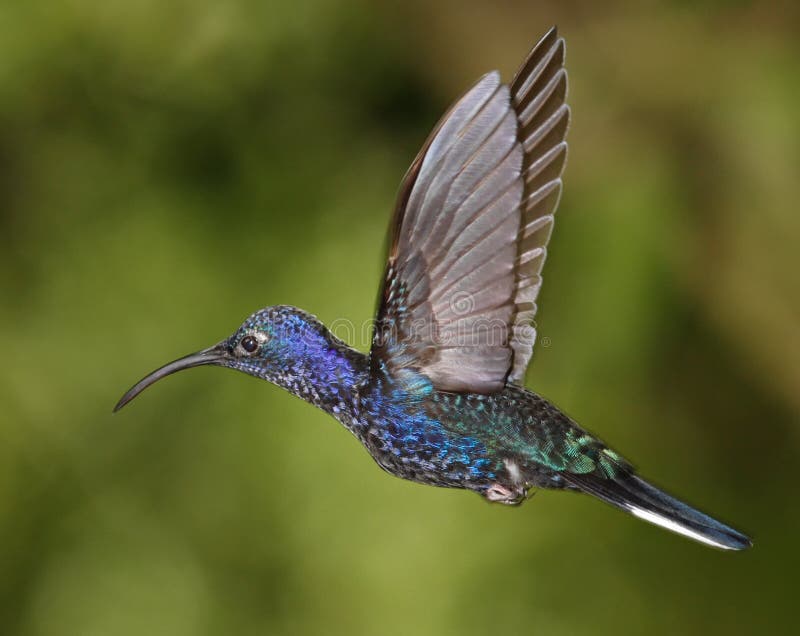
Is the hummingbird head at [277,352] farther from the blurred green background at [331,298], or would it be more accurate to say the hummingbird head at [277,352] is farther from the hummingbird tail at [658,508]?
the blurred green background at [331,298]

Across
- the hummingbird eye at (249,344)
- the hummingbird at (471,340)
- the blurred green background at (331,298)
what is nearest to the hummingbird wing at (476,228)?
the hummingbird at (471,340)

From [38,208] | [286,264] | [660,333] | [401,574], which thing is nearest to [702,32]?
[660,333]

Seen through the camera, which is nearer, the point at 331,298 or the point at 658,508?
the point at 658,508

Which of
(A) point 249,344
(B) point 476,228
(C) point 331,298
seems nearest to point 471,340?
(B) point 476,228

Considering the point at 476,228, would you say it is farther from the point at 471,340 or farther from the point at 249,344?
the point at 249,344

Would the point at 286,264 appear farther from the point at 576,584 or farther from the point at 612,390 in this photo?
the point at 576,584

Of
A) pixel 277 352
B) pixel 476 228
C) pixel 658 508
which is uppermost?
pixel 476 228

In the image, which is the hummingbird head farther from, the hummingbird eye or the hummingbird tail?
the hummingbird tail
